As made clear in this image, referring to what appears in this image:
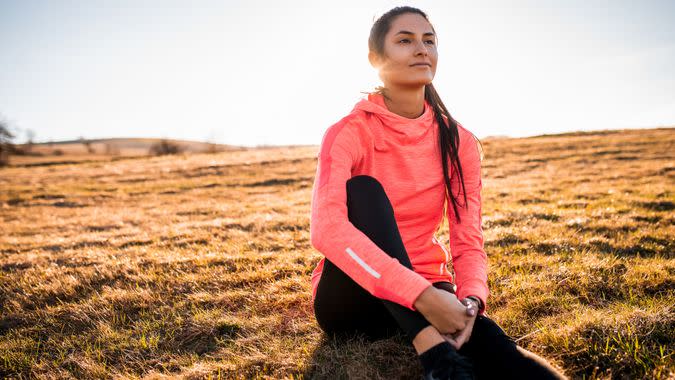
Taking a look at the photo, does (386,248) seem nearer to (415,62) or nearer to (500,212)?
(415,62)

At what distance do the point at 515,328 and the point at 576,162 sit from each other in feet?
65.4

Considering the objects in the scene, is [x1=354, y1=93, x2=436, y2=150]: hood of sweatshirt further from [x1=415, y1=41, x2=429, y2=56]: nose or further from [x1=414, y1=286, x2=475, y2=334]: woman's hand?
[x1=414, y1=286, x2=475, y2=334]: woman's hand

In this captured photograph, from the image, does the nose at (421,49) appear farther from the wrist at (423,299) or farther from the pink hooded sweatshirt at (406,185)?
the wrist at (423,299)

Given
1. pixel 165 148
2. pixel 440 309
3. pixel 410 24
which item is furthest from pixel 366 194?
pixel 165 148

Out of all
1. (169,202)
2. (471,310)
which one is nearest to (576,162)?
(169,202)

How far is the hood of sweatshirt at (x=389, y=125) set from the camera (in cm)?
Answer: 299

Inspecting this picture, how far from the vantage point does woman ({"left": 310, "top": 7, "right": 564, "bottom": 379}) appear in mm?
2184

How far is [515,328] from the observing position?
10.3 ft

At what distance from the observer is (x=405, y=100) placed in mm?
3170

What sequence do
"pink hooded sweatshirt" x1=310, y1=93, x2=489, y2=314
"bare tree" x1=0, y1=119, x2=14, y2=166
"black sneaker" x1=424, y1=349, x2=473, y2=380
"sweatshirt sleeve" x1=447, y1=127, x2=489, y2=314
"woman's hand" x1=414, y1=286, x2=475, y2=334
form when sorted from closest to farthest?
"black sneaker" x1=424, y1=349, x2=473, y2=380 → "woman's hand" x1=414, y1=286, x2=475, y2=334 → "pink hooded sweatshirt" x1=310, y1=93, x2=489, y2=314 → "sweatshirt sleeve" x1=447, y1=127, x2=489, y2=314 → "bare tree" x1=0, y1=119, x2=14, y2=166

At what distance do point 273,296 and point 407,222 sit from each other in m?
1.86

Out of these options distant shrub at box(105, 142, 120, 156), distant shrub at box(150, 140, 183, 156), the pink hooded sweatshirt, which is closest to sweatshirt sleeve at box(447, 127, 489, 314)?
the pink hooded sweatshirt

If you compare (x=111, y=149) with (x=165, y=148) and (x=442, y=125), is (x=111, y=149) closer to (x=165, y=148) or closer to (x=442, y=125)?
(x=165, y=148)

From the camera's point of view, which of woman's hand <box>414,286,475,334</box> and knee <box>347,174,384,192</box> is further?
knee <box>347,174,384,192</box>
